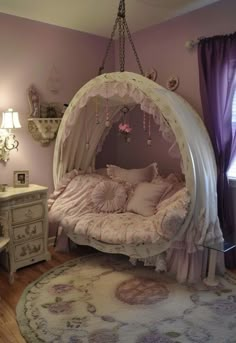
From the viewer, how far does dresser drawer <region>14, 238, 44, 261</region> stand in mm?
3016

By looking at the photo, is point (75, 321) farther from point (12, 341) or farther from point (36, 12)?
point (36, 12)

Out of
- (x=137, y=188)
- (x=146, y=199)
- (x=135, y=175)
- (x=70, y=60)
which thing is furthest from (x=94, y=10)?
(x=146, y=199)

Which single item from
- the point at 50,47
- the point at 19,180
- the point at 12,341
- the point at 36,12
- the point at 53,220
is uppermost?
the point at 36,12

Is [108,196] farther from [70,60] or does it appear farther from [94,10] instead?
[94,10]

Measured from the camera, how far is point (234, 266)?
3.04 m

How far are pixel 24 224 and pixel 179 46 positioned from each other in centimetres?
258

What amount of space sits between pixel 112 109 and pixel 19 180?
1.36 meters

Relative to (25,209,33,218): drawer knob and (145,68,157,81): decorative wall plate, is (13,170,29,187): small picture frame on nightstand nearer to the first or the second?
(25,209,33,218): drawer knob

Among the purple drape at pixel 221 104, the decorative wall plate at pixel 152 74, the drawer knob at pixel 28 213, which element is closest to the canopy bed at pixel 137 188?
the purple drape at pixel 221 104

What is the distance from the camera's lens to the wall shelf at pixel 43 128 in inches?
136

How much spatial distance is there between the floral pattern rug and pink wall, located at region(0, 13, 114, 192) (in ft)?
4.23

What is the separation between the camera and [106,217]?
3.08 metres

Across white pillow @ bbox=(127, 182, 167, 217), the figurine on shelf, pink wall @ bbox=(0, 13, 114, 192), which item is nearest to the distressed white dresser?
pink wall @ bbox=(0, 13, 114, 192)

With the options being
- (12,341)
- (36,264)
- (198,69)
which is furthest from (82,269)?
(198,69)
